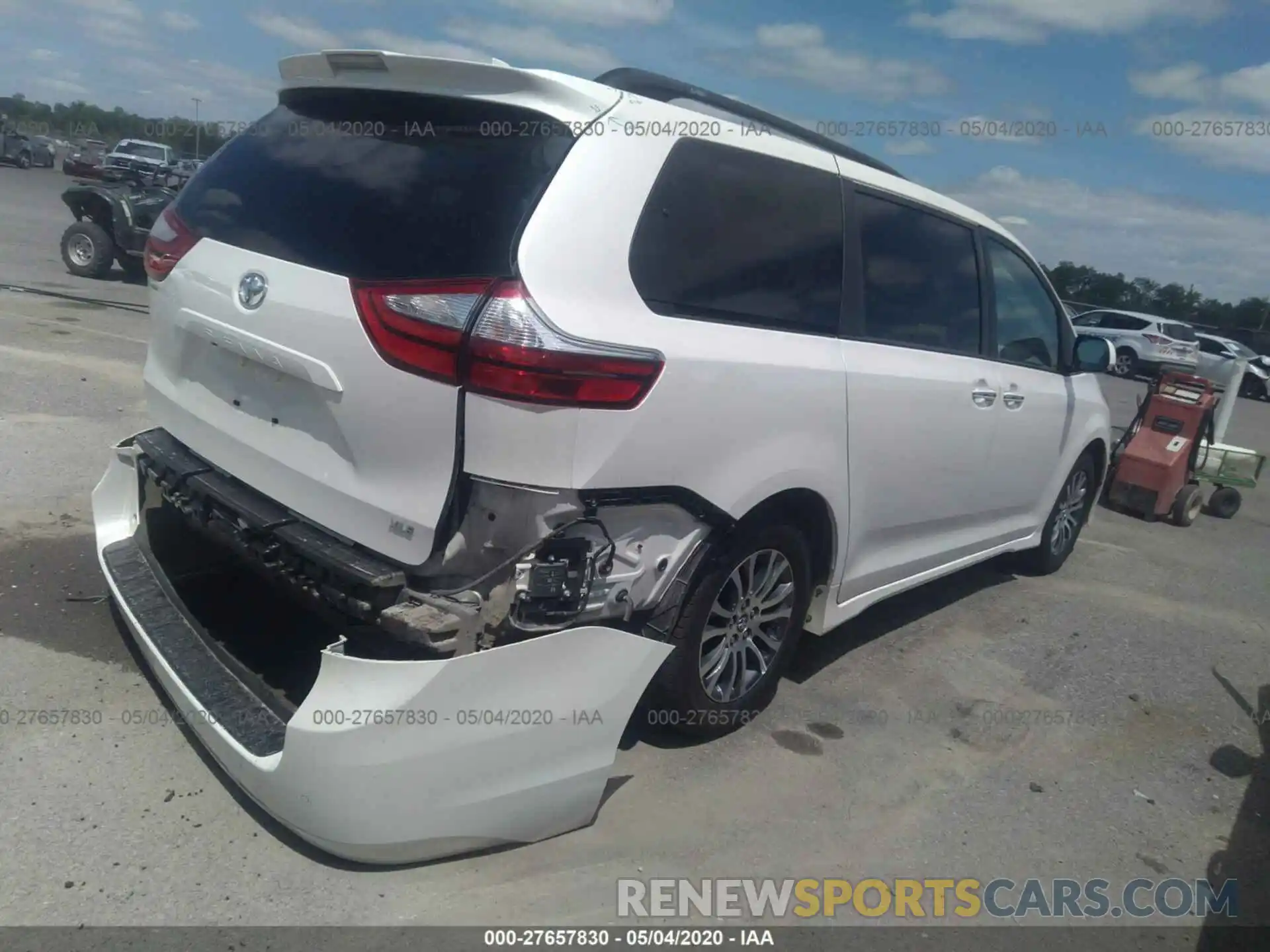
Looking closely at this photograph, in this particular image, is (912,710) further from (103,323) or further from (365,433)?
(103,323)

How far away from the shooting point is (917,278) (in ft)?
13.4

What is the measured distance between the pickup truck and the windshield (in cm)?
755

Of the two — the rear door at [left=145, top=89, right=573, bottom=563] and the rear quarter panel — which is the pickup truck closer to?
the rear door at [left=145, top=89, right=573, bottom=563]

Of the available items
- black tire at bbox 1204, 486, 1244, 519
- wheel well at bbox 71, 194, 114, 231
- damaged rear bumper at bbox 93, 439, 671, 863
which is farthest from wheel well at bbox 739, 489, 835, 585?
wheel well at bbox 71, 194, 114, 231

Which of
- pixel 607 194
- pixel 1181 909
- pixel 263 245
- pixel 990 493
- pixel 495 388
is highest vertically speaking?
pixel 607 194

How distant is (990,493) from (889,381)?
137cm

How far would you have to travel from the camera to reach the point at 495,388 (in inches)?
97.5

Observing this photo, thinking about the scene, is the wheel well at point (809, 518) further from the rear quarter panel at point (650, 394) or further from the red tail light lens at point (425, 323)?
the red tail light lens at point (425, 323)

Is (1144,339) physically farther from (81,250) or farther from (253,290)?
(253,290)

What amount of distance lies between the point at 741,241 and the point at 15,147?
45.0 m

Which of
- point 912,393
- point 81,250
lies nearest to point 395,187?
point 912,393

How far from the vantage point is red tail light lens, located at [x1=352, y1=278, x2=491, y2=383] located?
2.49 metres

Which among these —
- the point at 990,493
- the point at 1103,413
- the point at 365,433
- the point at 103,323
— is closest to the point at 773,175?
the point at 365,433

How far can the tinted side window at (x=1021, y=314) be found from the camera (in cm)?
477
